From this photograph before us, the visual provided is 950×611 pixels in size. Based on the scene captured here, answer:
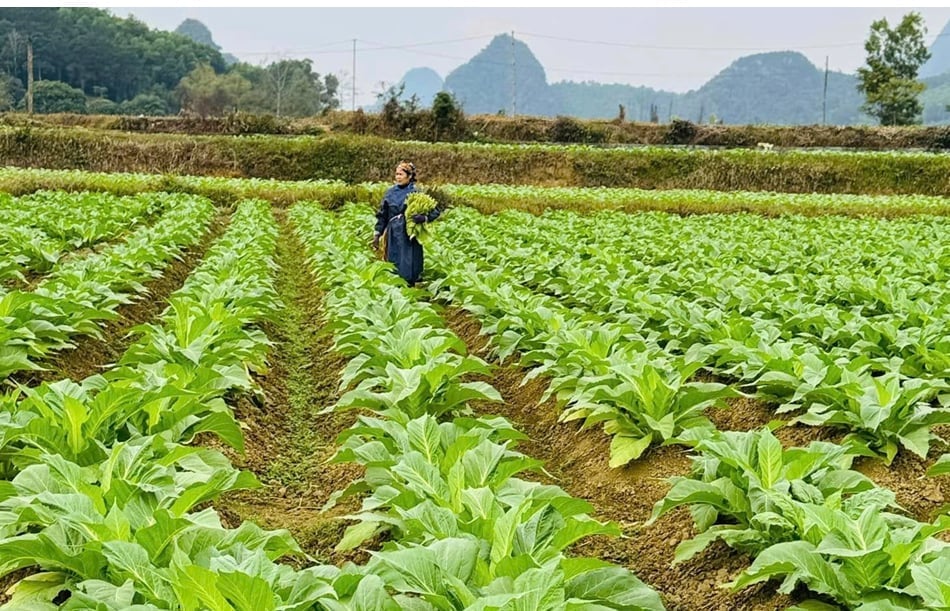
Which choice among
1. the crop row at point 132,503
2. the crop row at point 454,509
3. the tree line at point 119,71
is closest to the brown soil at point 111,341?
the crop row at point 132,503

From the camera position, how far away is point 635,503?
4.41 m

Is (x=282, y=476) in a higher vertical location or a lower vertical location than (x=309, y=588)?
lower

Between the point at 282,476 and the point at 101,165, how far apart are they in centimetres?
3290

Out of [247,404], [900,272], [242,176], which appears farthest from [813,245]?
[242,176]

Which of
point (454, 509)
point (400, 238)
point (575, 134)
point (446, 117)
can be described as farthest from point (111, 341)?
point (575, 134)

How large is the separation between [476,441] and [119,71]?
98.5m

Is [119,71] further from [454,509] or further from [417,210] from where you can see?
[454,509]

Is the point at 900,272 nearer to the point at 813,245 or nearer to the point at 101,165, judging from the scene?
the point at 813,245

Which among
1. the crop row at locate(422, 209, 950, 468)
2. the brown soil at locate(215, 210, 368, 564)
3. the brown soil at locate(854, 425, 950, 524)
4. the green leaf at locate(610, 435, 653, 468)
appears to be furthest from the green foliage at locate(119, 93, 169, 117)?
the brown soil at locate(854, 425, 950, 524)

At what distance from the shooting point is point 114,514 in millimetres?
2682

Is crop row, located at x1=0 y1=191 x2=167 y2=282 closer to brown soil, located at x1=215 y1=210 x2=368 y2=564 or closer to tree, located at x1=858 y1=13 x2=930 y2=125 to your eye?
brown soil, located at x1=215 y1=210 x2=368 y2=564

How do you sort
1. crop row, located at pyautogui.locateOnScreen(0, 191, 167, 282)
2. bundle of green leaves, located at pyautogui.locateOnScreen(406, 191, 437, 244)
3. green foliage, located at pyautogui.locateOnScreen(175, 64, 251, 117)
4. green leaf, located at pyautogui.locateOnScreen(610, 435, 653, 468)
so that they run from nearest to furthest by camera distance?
green leaf, located at pyautogui.locateOnScreen(610, 435, 653, 468), bundle of green leaves, located at pyautogui.locateOnScreen(406, 191, 437, 244), crop row, located at pyautogui.locateOnScreen(0, 191, 167, 282), green foliage, located at pyautogui.locateOnScreen(175, 64, 251, 117)

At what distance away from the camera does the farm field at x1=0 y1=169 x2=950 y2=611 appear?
8.49 feet

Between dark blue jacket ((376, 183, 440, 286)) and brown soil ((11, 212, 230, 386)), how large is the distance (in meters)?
2.74
